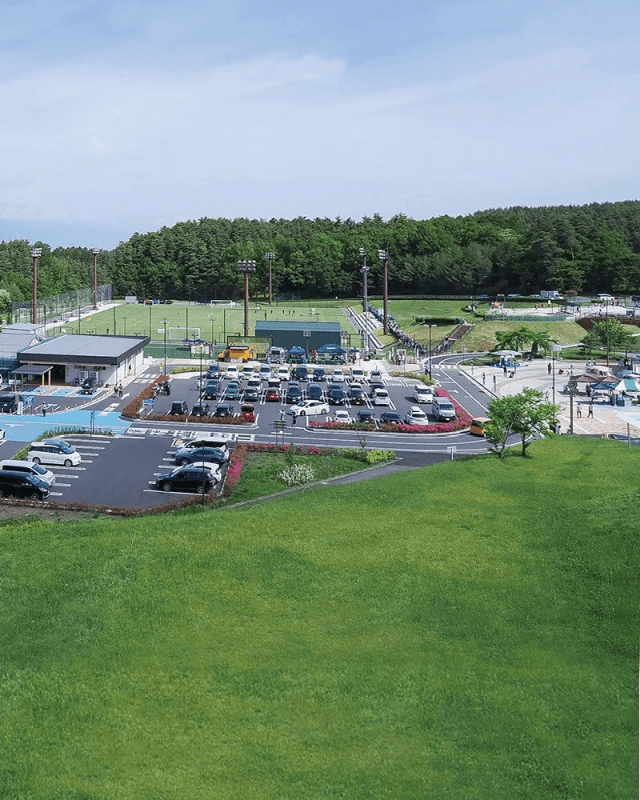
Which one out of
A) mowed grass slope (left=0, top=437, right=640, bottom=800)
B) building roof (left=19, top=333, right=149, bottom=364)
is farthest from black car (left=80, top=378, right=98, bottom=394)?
mowed grass slope (left=0, top=437, right=640, bottom=800)

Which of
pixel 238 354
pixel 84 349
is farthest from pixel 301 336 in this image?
pixel 84 349

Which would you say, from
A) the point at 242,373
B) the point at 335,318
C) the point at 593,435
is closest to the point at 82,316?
the point at 335,318

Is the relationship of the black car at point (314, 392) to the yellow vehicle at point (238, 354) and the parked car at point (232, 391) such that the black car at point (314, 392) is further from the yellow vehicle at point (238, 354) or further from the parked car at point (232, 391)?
the yellow vehicle at point (238, 354)

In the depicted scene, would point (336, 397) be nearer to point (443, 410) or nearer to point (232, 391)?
point (232, 391)

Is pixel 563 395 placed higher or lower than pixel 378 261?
lower

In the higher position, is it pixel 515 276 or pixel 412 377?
pixel 515 276

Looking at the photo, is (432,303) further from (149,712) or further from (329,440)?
(149,712)
